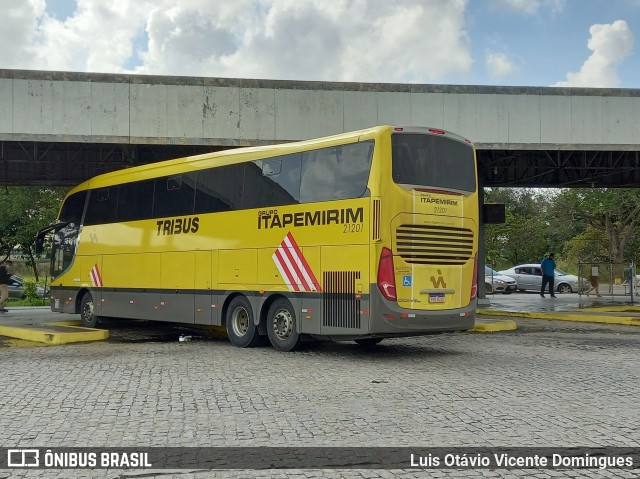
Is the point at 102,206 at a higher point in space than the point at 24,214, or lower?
lower

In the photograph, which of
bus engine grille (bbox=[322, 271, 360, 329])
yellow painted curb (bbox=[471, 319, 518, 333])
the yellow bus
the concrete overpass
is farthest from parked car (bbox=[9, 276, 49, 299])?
bus engine grille (bbox=[322, 271, 360, 329])

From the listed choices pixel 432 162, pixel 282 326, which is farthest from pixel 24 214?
pixel 432 162

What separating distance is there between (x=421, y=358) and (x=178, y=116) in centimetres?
1163

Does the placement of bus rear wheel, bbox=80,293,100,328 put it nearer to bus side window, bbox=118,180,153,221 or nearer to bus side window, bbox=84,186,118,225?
bus side window, bbox=84,186,118,225

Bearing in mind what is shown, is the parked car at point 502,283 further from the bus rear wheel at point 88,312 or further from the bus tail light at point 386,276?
the bus tail light at point 386,276

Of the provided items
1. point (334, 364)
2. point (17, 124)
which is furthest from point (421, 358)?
point (17, 124)

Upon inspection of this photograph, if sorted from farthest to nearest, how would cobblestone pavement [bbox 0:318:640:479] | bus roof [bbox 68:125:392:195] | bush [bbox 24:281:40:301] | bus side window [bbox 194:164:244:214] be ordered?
bush [bbox 24:281:40:301], bus side window [bbox 194:164:244:214], bus roof [bbox 68:125:392:195], cobblestone pavement [bbox 0:318:640:479]

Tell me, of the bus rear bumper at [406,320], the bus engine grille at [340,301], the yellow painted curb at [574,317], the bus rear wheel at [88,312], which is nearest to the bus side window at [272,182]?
the bus engine grille at [340,301]

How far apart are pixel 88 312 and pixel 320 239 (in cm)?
A: 922

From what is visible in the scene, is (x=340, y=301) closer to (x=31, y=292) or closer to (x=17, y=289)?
(x=31, y=292)

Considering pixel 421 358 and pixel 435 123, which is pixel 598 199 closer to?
Result: pixel 435 123

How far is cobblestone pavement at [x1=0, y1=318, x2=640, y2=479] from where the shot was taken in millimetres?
6664

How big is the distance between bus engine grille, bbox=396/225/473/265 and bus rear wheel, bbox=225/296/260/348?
3556 millimetres

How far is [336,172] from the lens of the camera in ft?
41.3
